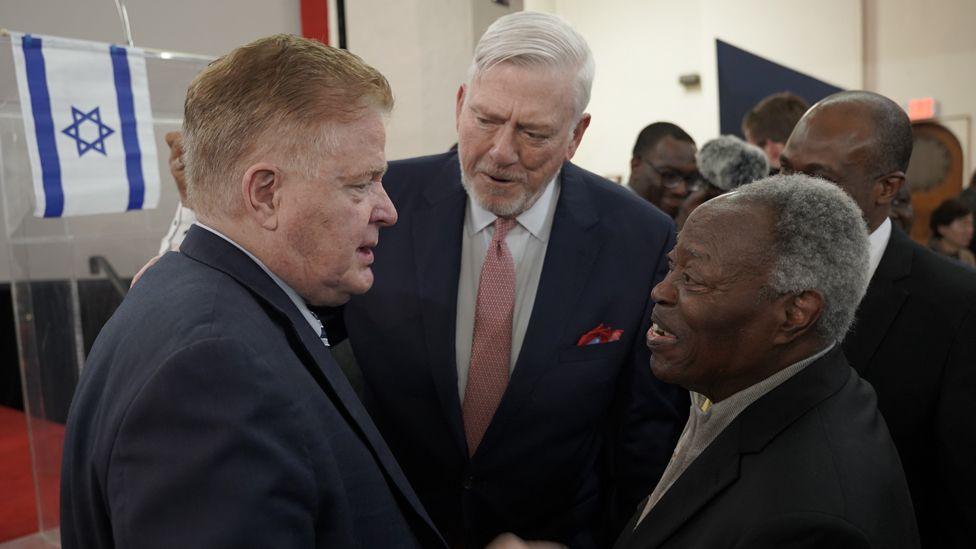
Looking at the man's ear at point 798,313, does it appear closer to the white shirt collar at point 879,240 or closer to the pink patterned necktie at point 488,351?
the pink patterned necktie at point 488,351

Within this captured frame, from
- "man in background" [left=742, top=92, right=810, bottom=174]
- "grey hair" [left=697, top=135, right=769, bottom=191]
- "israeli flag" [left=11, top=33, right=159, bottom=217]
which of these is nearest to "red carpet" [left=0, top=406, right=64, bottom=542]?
"israeli flag" [left=11, top=33, right=159, bottom=217]

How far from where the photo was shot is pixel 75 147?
10.7 ft

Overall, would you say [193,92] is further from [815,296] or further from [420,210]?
[815,296]

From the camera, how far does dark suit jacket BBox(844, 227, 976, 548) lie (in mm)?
1763

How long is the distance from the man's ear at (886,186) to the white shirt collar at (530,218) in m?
0.79

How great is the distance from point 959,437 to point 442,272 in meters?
1.15

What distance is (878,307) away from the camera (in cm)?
191

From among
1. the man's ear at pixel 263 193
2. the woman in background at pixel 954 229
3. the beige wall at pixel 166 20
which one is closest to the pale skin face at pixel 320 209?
the man's ear at pixel 263 193

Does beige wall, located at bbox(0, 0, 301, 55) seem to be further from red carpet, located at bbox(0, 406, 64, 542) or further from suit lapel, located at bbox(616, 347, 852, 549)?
suit lapel, located at bbox(616, 347, 852, 549)

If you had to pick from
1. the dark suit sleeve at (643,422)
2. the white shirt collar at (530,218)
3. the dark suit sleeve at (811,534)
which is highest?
the white shirt collar at (530,218)

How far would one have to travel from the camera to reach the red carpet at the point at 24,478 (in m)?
3.57

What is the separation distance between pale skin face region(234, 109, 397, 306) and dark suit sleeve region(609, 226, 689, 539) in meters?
0.83

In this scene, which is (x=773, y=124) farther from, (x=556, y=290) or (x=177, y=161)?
(x=177, y=161)

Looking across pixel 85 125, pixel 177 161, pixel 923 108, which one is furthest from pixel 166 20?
pixel 923 108
